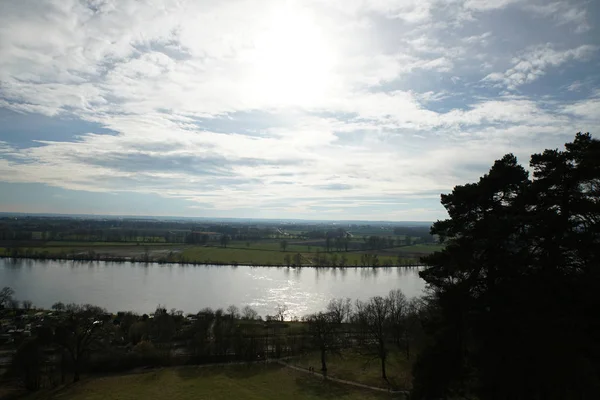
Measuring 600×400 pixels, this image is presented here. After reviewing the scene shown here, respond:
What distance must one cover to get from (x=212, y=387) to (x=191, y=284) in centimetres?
3438

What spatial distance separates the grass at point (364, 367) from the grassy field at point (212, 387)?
139cm

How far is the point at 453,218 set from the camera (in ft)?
34.1

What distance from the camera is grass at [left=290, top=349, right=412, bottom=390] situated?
61.5 ft

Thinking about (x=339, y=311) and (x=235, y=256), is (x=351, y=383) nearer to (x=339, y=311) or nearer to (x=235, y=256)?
(x=339, y=311)

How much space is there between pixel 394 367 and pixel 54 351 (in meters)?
20.7

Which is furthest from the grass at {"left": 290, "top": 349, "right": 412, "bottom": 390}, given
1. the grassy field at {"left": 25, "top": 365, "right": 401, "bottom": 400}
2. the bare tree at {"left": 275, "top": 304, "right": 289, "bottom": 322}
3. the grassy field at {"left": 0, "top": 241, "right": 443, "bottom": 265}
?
the grassy field at {"left": 0, "top": 241, "right": 443, "bottom": 265}

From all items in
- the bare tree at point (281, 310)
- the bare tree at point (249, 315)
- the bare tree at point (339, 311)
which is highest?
the bare tree at point (339, 311)

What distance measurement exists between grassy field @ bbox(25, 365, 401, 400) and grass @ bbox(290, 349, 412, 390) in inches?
54.8

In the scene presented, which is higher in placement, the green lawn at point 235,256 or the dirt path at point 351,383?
the green lawn at point 235,256

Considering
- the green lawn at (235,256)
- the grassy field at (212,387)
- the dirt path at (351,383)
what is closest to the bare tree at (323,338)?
the dirt path at (351,383)

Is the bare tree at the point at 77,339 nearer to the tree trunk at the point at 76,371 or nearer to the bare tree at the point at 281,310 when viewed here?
the tree trunk at the point at 76,371

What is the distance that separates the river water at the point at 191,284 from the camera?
40375mm

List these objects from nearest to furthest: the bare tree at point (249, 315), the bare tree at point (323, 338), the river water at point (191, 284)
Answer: the bare tree at point (323, 338) < the bare tree at point (249, 315) < the river water at point (191, 284)

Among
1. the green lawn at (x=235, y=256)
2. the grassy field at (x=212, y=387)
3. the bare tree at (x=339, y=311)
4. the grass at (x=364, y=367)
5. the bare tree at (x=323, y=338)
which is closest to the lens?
the grassy field at (x=212, y=387)
